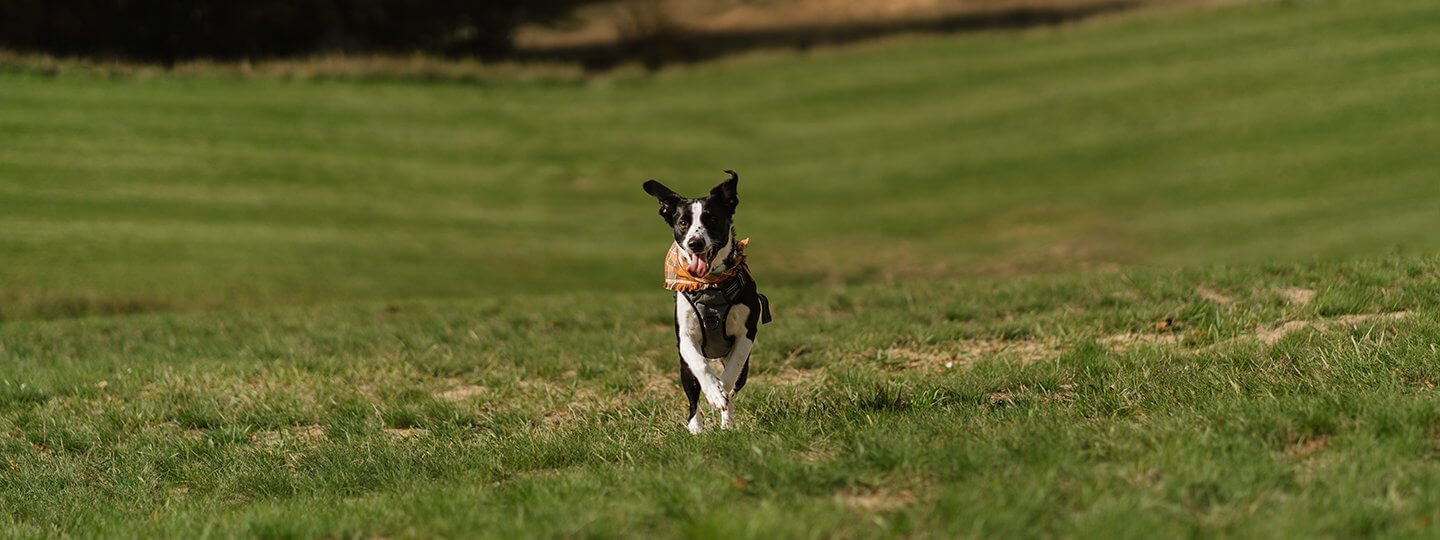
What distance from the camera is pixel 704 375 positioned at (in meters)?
8.38

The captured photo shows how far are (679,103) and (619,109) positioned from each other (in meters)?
2.14

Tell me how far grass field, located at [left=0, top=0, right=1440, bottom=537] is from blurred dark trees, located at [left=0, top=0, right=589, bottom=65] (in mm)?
9973

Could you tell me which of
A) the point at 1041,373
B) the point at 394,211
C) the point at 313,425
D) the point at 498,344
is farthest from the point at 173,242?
the point at 1041,373

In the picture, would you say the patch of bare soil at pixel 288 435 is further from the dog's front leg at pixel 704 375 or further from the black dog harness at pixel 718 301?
the black dog harness at pixel 718 301

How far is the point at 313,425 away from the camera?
10.6 meters

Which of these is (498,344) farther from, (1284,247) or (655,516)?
(1284,247)

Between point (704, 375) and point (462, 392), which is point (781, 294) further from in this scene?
point (704, 375)

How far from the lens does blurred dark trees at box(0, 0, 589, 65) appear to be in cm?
4249

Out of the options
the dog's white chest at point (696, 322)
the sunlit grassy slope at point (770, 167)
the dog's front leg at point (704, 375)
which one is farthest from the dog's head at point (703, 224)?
the sunlit grassy slope at point (770, 167)

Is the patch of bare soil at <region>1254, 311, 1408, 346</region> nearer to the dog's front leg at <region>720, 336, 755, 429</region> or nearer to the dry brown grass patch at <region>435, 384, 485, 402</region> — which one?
the dog's front leg at <region>720, 336, 755, 429</region>

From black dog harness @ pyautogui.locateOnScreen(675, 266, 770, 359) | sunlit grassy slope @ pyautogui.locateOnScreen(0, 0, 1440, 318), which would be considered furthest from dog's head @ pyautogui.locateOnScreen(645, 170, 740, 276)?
sunlit grassy slope @ pyautogui.locateOnScreen(0, 0, 1440, 318)

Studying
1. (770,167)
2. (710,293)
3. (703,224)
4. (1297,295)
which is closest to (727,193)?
(703,224)

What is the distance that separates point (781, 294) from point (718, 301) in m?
9.85

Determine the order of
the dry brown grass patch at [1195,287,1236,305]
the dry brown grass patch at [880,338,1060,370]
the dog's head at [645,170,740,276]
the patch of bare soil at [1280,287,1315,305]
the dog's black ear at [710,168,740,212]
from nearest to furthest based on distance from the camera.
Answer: the dog's head at [645,170,740,276] → the dog's black ear at [710,168,740,212] → the dry brown grass patch at [880,338,1060,370] → the patch of bare soil at [1280,287,1315,305] → the dry brown grass patch at [1195,287,1236,305]
